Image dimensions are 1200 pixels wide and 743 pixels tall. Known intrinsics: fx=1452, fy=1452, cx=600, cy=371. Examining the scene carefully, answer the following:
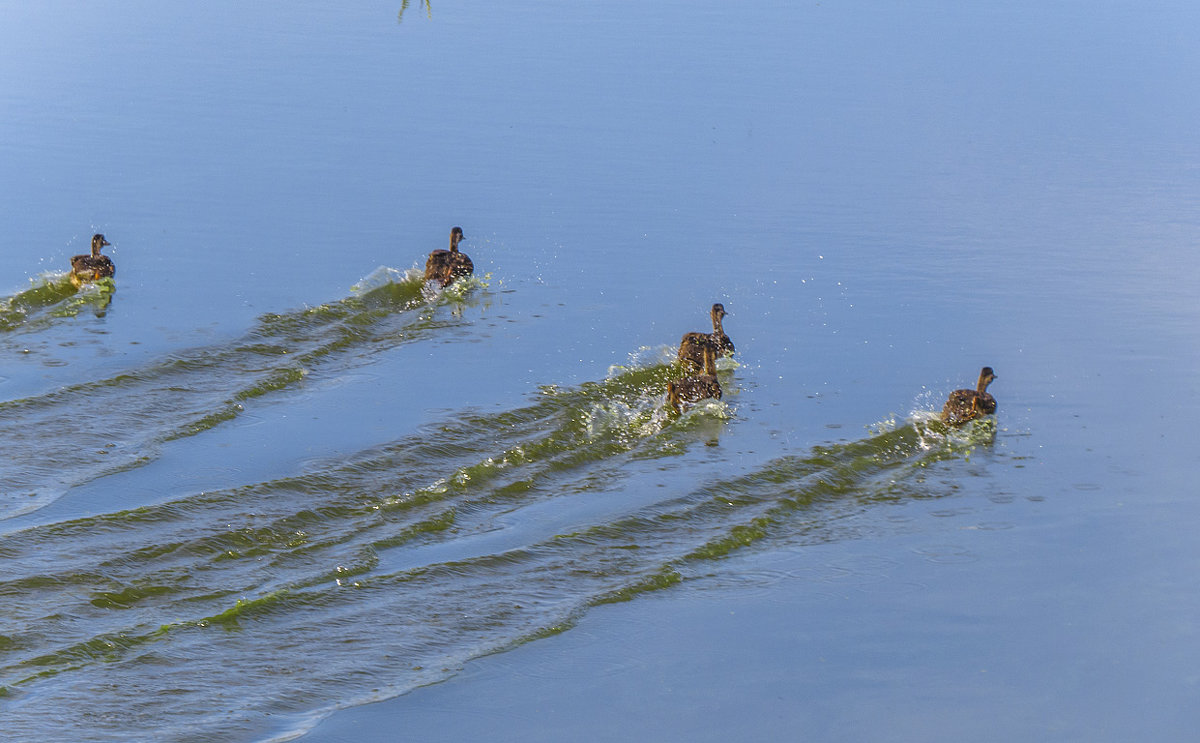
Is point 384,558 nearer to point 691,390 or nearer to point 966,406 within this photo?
point 691,390

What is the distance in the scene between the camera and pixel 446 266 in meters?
19.0

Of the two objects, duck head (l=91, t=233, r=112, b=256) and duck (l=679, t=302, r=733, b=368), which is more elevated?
duck head (l=91, t=233, r=112, b=256)

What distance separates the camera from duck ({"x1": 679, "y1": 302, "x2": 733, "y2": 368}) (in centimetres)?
1645

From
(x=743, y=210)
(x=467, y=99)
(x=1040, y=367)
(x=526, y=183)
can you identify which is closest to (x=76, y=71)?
(x=467, y=99)

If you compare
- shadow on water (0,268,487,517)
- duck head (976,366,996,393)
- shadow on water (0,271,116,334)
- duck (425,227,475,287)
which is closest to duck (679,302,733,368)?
duck head (976,366,996,393)

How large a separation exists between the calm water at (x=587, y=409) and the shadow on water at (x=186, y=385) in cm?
6

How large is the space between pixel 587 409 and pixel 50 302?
7076 millimetres

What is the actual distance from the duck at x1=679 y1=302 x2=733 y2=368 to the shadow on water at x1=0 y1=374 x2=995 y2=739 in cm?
129

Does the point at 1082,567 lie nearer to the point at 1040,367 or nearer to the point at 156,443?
the point at 1040,367

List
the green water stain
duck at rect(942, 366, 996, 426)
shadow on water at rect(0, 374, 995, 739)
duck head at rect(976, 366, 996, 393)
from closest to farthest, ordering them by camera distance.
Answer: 1. shadow on water at rect(0, 374, 995, 739)
2. the green water stain
3. duck at rect(942, 366, 996, 426)
4. duck head at rect(976, 366, 996, 393)

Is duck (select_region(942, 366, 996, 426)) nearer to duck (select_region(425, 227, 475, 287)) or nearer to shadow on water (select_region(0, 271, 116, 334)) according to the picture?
duck (select_region(425, 227, 475, 287))

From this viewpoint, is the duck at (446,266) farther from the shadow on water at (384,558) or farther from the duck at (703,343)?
the shadow on water at (384,558)

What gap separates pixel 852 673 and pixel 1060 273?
461 inches

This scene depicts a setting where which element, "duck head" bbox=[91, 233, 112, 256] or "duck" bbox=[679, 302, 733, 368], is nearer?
"duck" bbox=[679, 302, 733, 368]
